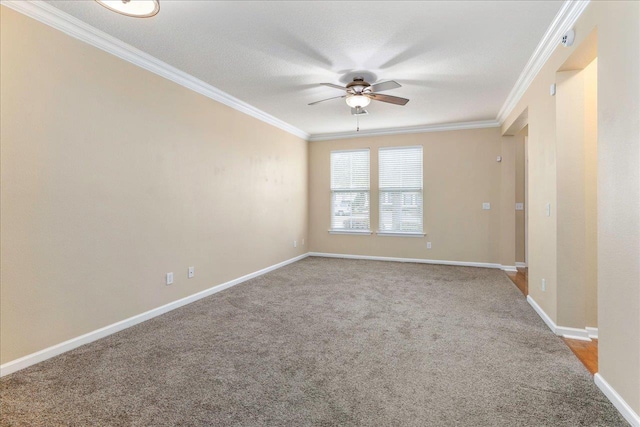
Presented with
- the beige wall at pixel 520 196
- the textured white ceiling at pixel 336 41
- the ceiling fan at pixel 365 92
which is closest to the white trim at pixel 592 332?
the textured white ceiling at pixel 336 41

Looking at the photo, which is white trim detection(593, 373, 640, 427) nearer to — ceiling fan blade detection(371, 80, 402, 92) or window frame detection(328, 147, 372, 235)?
ceiling fan blade detection(371, 80, 402, 92)

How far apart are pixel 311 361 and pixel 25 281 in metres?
2.24

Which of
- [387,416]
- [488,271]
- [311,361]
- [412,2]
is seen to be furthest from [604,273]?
[488,271]

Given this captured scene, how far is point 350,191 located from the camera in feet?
22.1

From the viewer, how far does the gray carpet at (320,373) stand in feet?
5.85

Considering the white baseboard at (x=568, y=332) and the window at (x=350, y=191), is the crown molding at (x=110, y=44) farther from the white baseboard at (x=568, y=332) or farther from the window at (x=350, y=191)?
the white baseboard at (x=568, y=332)

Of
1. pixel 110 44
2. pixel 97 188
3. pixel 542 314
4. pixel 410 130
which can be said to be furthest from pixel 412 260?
pixel 110 44

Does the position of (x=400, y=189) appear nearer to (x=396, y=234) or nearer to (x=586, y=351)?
(x=396, y=234)

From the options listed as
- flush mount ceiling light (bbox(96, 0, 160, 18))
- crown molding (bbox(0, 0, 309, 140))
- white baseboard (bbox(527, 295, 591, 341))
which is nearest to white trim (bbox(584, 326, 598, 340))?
white baseboard (bbox(527, 295, 591, 341))

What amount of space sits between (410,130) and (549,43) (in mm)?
3354

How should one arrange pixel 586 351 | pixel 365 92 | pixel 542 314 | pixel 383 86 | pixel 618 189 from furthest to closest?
pixel 365 92, pixel 383 86, pixel 542 314, pixel 586 351, pixel 618 189

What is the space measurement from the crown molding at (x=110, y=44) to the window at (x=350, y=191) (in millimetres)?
2834

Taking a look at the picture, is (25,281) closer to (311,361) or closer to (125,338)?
(125,338)

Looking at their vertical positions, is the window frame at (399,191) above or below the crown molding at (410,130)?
below
